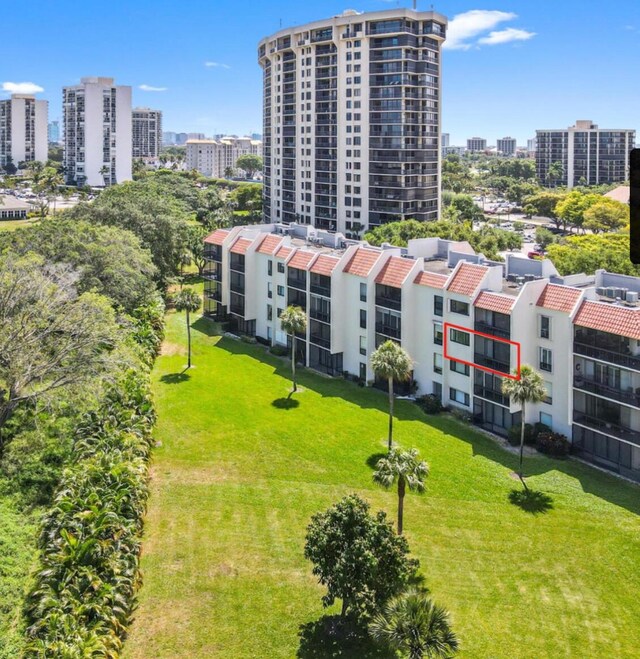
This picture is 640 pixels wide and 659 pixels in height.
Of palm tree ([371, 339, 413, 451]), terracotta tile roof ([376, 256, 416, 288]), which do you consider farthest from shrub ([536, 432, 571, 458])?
terracotta tile roof ([376, 256, 416, 288])

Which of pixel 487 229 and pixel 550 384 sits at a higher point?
pixel 487 229

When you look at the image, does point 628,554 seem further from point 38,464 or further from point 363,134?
point 363,134

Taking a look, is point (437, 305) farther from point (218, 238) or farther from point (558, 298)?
point (218, 238)

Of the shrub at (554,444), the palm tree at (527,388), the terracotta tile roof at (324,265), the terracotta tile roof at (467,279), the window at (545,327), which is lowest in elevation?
the shrub at (554,444)

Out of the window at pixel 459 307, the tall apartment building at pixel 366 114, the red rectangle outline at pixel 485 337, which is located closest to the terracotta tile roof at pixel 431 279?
the window at pixel 459 307

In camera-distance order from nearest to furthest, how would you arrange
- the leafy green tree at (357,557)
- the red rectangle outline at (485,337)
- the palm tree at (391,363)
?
the leafy green tree at (357,557)
the palm tree at (391,363)
the red rectangle outline at (485,337)

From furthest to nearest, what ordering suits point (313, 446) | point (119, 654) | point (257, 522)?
1. point (313, 446)
2. point (257, 522)
3. point (119, 654)

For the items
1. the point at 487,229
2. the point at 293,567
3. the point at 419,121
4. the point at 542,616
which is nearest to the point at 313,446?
the point at 293,567

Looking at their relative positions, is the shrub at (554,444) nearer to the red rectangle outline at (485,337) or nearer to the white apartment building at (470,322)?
the white apartment building at (470,322)
